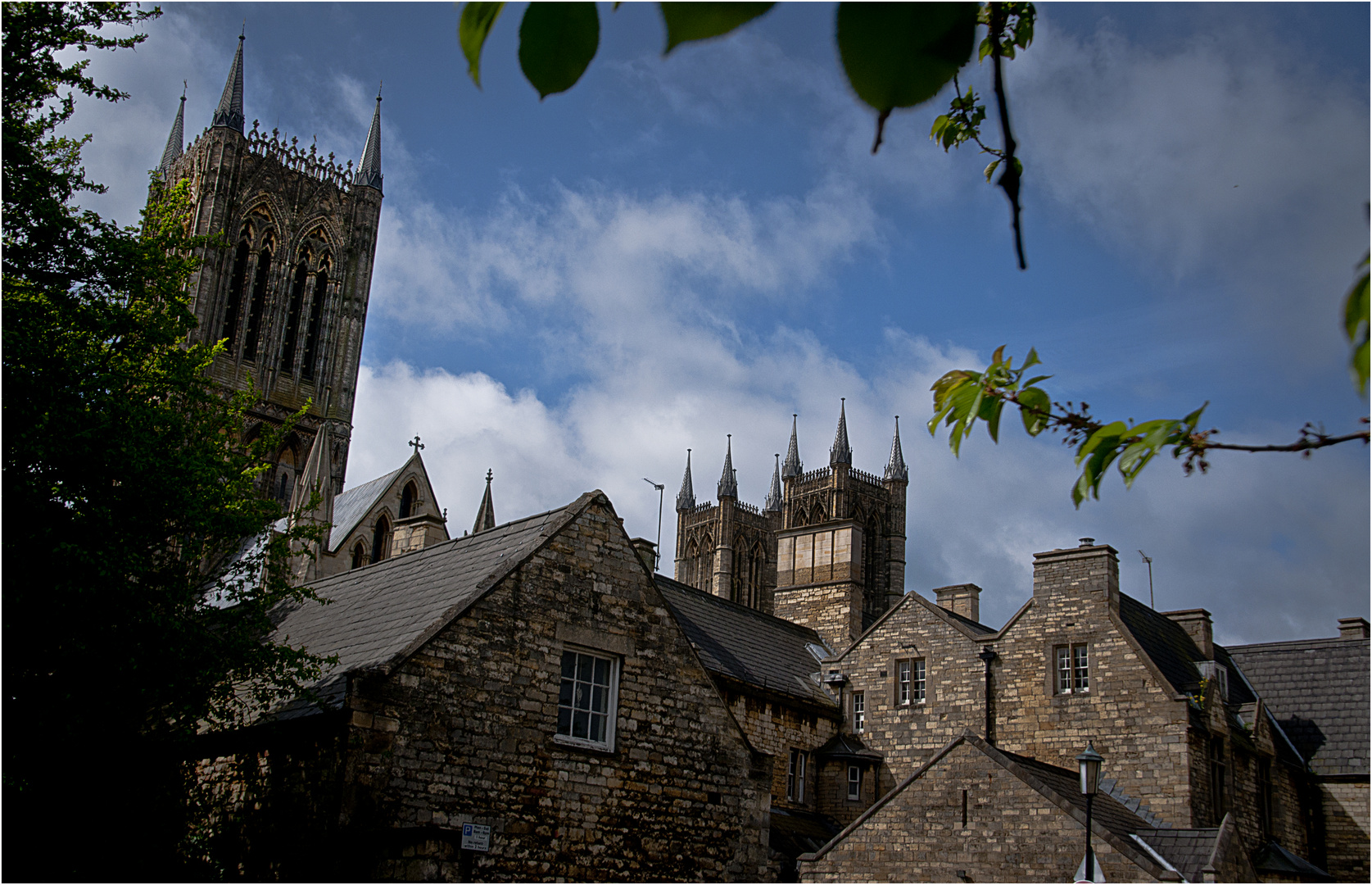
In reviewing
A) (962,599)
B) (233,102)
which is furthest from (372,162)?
(962,599)

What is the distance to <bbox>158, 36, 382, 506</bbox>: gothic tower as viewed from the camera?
76.9 metres

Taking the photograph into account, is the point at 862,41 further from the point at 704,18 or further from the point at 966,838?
the point at 966,838

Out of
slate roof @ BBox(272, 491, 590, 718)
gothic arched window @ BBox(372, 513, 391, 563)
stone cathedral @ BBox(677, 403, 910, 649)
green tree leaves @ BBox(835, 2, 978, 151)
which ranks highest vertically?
stone cathedral @ BBox(677, 403, 910, 649)

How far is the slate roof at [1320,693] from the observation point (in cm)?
2942

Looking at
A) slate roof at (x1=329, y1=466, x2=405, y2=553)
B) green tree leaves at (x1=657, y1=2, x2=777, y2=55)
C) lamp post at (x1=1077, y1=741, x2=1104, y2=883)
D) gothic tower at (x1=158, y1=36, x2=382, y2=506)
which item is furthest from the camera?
gothic tower at (x1=158, y1=36, x2=382, y2=506)

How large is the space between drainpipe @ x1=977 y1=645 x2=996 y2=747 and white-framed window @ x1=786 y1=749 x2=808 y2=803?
4309 mm

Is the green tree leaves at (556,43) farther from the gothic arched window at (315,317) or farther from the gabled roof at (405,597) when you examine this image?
the gothic arched window at (315,317)

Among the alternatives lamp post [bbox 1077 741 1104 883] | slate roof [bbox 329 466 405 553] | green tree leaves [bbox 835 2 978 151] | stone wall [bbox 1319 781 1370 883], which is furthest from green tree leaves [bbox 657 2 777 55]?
slate roof [bbox 329 466 405 553]

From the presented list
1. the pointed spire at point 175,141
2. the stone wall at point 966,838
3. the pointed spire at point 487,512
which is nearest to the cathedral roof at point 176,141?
the pointed spire at point 175,141

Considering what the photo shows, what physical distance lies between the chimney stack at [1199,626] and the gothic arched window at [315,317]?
6163 cm

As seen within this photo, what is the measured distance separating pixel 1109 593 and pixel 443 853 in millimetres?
18908

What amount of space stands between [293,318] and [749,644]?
2326 inches

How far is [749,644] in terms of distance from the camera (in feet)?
102

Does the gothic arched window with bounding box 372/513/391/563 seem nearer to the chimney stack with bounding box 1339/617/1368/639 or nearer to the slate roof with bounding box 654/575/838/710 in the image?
the slate roof with bounding box 654/575/838/710
